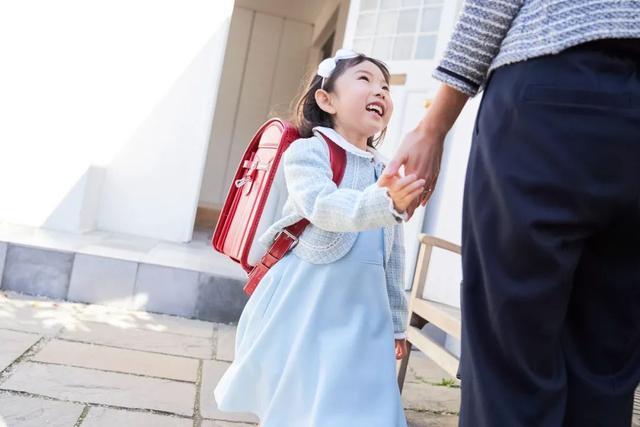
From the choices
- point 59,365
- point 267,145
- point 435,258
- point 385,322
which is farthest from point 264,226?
point 435,258

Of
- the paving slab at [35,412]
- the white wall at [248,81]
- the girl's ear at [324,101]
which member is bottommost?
the paving slab at [35,412]

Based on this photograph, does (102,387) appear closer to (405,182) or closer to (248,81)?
(405,182)

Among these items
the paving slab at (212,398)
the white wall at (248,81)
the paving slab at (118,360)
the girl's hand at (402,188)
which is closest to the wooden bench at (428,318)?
the paving slab at (212,398)

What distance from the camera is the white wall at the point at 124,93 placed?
4.24 m

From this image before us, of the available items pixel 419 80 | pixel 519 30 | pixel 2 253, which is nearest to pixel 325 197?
pixel 519 30

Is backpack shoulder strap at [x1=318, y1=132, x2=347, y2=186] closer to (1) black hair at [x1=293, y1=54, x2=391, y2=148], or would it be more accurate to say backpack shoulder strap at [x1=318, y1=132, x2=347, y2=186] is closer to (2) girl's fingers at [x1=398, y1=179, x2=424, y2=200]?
(1) black hair at [x1=293, y1=54, x2=391, y2=148]

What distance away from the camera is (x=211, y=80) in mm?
4402

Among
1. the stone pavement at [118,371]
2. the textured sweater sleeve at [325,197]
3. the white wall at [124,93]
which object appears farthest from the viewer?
the white wall at [124,93]

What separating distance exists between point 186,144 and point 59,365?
2.29m

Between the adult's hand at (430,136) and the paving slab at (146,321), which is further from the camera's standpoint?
the paving slab at (146,321)

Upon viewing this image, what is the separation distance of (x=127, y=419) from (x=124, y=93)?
2.84 meters

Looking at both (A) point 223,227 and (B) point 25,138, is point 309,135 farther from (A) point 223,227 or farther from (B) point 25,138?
(B) point 25,138

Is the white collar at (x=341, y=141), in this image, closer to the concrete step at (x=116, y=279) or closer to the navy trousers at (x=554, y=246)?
the navy trousers at (x=554, y=246)

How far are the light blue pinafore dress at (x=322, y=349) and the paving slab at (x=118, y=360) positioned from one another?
985mm
